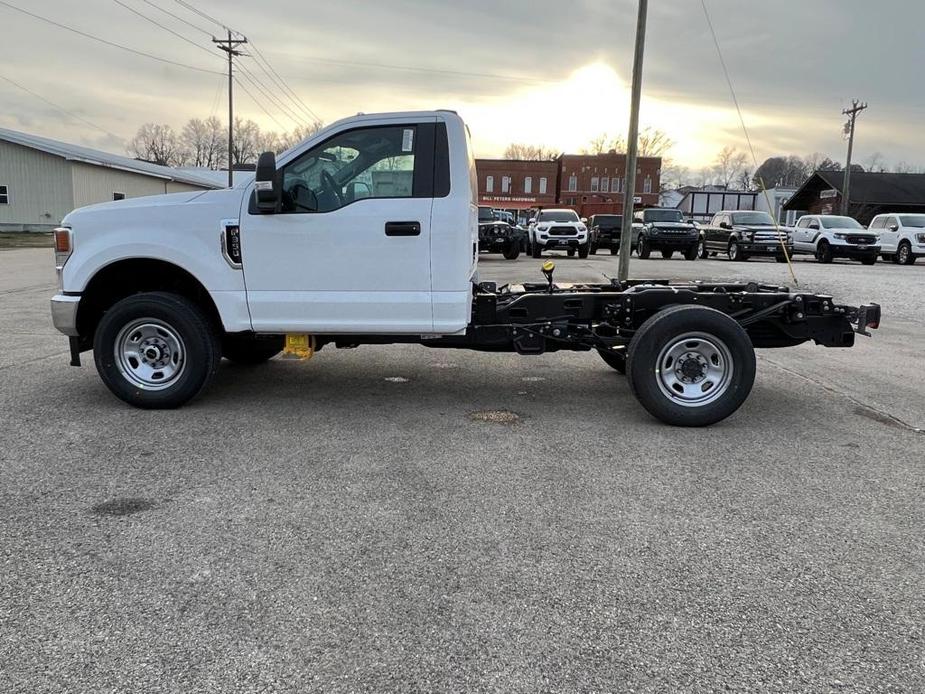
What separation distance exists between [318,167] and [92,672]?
380cm

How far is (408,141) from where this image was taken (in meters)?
5.34

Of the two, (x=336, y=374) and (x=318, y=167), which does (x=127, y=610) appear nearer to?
(x=318, y=167)

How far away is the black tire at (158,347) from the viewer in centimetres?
554

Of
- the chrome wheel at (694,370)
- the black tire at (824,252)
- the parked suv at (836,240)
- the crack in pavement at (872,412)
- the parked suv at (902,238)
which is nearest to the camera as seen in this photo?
the chrome wheel at (694,370)

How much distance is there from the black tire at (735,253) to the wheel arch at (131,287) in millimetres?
24557

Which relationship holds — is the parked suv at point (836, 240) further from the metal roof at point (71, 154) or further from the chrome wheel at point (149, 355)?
the metal roof at point (71, 154)

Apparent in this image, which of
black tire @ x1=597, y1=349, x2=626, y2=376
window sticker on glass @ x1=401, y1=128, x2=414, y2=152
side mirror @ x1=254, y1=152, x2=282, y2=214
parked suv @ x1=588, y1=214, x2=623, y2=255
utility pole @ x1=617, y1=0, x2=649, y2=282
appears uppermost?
utility pole @ x1=617, y1=0, x2=649, y2=282

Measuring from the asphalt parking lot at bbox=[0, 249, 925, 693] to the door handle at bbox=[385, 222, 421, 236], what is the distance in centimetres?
145

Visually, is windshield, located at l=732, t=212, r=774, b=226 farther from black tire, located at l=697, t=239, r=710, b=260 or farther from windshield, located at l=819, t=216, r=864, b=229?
windshield, located at l=819, t=216, r=864, b=229

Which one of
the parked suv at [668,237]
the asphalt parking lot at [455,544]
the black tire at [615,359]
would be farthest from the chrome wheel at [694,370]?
the parked suv at [668,237]

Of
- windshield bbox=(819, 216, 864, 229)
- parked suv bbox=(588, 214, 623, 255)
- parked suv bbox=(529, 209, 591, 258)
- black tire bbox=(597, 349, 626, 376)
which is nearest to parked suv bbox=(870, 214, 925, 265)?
windshield bbox=(819, 216, 864, 229)

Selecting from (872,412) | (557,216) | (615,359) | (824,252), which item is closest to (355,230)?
(615,359)

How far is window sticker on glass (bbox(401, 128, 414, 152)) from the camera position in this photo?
5332 millimetres

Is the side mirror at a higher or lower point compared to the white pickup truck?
higher
